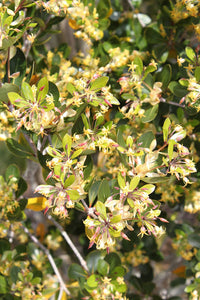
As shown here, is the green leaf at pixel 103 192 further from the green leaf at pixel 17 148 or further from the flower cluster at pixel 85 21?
the flower cluster at pixel 85 21

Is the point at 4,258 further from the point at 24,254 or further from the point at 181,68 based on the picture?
the point at 181,68

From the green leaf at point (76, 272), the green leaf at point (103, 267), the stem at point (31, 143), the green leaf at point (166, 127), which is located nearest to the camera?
the green leaf at point (166, 127)

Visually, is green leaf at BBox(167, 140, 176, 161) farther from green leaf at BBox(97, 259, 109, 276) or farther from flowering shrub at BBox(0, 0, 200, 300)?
green leaf at BBox(97, 259, 109, 276)

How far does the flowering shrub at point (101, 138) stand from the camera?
2.80 ft

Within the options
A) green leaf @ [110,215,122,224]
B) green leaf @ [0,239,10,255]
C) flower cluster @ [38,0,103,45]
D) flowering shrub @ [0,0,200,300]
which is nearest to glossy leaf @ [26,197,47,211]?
flowering shrub @ [0,0,200,300]

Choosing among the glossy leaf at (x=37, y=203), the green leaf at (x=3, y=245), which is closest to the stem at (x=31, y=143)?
the glossy leaf at (x=37, y=203)

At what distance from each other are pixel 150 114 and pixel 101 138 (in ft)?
0.83

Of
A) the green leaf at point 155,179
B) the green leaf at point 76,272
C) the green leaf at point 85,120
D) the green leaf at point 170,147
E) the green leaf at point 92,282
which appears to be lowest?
the green leaf at point 76,272

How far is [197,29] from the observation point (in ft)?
3.57

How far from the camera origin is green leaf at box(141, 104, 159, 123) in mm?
1058

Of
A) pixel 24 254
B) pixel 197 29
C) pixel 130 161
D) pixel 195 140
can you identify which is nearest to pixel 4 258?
pixel 24 254

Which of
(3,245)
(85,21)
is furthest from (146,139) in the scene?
(3,245)

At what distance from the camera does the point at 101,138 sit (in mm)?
896

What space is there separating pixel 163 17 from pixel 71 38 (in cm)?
51
